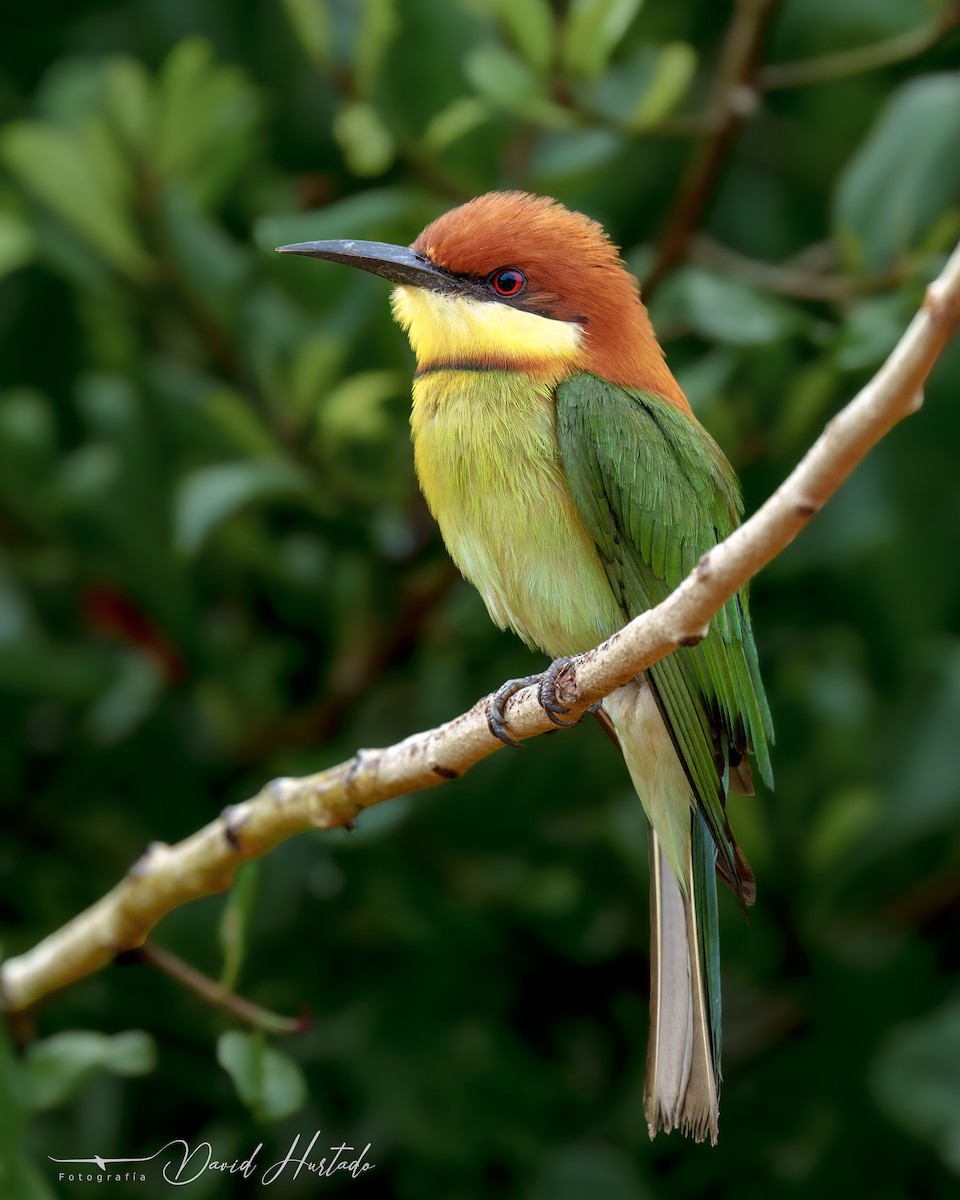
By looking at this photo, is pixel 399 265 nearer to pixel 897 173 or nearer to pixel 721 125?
pixel 721 125

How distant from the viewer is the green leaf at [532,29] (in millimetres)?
1702

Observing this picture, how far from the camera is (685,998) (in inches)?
58.3

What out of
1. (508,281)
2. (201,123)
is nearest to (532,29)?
(508,281)

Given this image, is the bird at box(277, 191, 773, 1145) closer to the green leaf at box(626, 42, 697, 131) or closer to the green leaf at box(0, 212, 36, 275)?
the green leaf at box(626, 42, 697, 131)

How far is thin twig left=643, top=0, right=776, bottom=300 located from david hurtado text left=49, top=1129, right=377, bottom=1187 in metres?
0.97

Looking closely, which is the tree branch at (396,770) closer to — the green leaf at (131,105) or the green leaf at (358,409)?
the green leaf at (358,409)

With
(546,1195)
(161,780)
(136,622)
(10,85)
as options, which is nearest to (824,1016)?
(546,1195)

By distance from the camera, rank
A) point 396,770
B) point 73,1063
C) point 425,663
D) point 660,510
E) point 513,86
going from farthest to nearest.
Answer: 1. point 425,663
2. point 513,86
3. point 660,510
4. point 73,1063
5. point 396,770

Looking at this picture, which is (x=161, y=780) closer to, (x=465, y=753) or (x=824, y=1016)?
(x=465, y=753)

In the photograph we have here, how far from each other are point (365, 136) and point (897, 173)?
1.86ft

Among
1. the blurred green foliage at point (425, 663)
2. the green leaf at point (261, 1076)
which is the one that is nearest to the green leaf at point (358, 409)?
the blurred green foliage at point (425, 663)

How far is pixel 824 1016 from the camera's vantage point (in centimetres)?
179

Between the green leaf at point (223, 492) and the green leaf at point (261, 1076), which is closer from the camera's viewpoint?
the green leaf at point (261, 1076)

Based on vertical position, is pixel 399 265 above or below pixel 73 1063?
above
